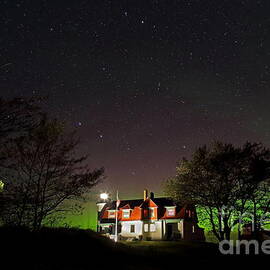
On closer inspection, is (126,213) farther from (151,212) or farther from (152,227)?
(152,227)

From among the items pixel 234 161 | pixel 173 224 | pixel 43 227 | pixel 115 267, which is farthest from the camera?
pixel 173 224

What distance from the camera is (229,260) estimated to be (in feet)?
90.7

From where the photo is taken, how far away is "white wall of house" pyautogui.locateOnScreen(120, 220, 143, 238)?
6244cm

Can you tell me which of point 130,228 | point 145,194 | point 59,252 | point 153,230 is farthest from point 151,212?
point 59,252

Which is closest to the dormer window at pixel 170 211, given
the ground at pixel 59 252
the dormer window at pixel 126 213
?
the dormer window at pixel 126 213

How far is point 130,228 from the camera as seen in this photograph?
6350cm

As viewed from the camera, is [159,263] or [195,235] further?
[195,235]

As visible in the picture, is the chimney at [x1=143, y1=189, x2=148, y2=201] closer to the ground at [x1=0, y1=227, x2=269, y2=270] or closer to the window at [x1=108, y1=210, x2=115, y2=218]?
the window at [x1=108, y1=210, x2=115, y2=218]

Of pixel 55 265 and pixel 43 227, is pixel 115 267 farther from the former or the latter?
pixel 43 227

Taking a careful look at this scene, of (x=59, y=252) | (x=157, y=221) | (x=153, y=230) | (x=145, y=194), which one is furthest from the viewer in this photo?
(x=145, y=194)

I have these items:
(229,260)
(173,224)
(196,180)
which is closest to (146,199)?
(173,224)

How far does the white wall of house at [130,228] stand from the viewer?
6244 cm

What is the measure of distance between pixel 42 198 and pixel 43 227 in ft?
8.12

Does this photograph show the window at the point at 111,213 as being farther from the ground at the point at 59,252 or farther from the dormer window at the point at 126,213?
Result: the ground at the point at 59,252
